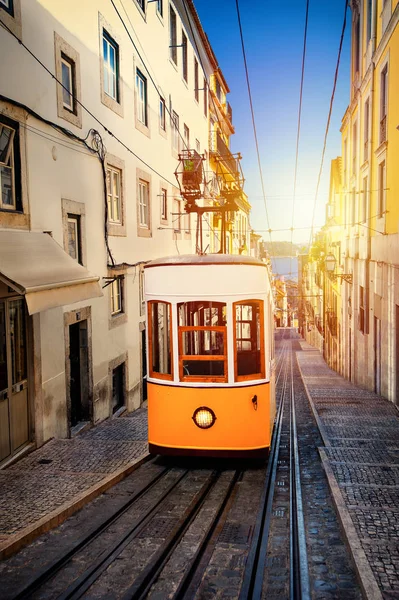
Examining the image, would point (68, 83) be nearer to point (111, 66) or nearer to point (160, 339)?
point (111, 66)

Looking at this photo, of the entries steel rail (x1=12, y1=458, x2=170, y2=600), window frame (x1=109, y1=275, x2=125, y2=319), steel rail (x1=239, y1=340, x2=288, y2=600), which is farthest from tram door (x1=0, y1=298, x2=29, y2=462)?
window frame (x1=109, y1=275, x2=125, y2=319)

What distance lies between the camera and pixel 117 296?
42.8ft

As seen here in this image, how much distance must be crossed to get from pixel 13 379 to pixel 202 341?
278 cm

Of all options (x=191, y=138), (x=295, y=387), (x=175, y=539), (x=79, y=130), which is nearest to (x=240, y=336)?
(x=175, y=539)

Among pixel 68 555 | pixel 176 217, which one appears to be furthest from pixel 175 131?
pixel 68 555

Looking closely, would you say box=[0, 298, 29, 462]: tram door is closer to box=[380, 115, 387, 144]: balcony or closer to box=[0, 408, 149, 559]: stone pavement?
box=[0, 408, 149, 559]: stone pavement

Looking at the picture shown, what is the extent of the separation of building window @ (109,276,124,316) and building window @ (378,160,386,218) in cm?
759

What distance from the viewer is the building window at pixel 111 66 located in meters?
12.1

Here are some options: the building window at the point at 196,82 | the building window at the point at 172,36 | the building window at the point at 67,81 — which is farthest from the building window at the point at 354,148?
the building window at the point at 67,81

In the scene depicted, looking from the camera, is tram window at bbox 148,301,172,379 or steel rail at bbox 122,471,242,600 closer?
steel rail at bbox 122,471,242,600

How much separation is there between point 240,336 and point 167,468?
209 centimetres

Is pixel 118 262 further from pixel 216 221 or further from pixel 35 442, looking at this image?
pixel 216 221

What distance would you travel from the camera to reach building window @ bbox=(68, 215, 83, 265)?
33.5 feet

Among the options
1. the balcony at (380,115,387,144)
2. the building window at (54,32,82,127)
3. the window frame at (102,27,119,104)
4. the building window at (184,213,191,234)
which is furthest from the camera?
the building window at (184,213,191,234)
